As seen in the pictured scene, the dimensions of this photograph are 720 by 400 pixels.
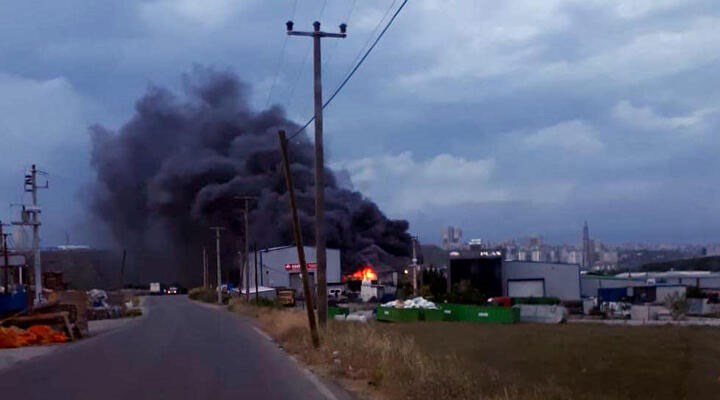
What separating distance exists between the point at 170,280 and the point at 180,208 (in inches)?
1270

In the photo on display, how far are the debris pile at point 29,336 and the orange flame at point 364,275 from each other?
70.2 metres

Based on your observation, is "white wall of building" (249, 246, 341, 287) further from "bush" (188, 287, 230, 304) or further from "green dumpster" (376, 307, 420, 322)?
"green dumpster" (376, 307, 420, 322)

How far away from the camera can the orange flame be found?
359ft

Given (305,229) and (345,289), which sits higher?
(305,229)

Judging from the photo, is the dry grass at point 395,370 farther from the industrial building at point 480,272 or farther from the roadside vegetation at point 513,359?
the industrial building at point 480,272

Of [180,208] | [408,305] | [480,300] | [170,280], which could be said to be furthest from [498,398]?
[170,280]

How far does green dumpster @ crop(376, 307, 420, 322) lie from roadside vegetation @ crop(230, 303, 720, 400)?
3038 millimetres

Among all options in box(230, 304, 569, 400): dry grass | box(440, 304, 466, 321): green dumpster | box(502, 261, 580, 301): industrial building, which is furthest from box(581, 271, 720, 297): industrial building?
box(230, 304, 569, 400): dry grass

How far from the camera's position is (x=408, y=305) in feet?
205

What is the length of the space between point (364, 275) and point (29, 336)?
75.0m

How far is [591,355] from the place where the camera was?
37.5 meters

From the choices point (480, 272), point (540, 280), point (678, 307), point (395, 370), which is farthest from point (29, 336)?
point (540, 280)

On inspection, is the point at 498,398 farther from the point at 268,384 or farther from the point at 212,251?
the point at 212,251

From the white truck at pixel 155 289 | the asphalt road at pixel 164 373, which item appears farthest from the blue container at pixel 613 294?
the white truck at pixel 155 289
